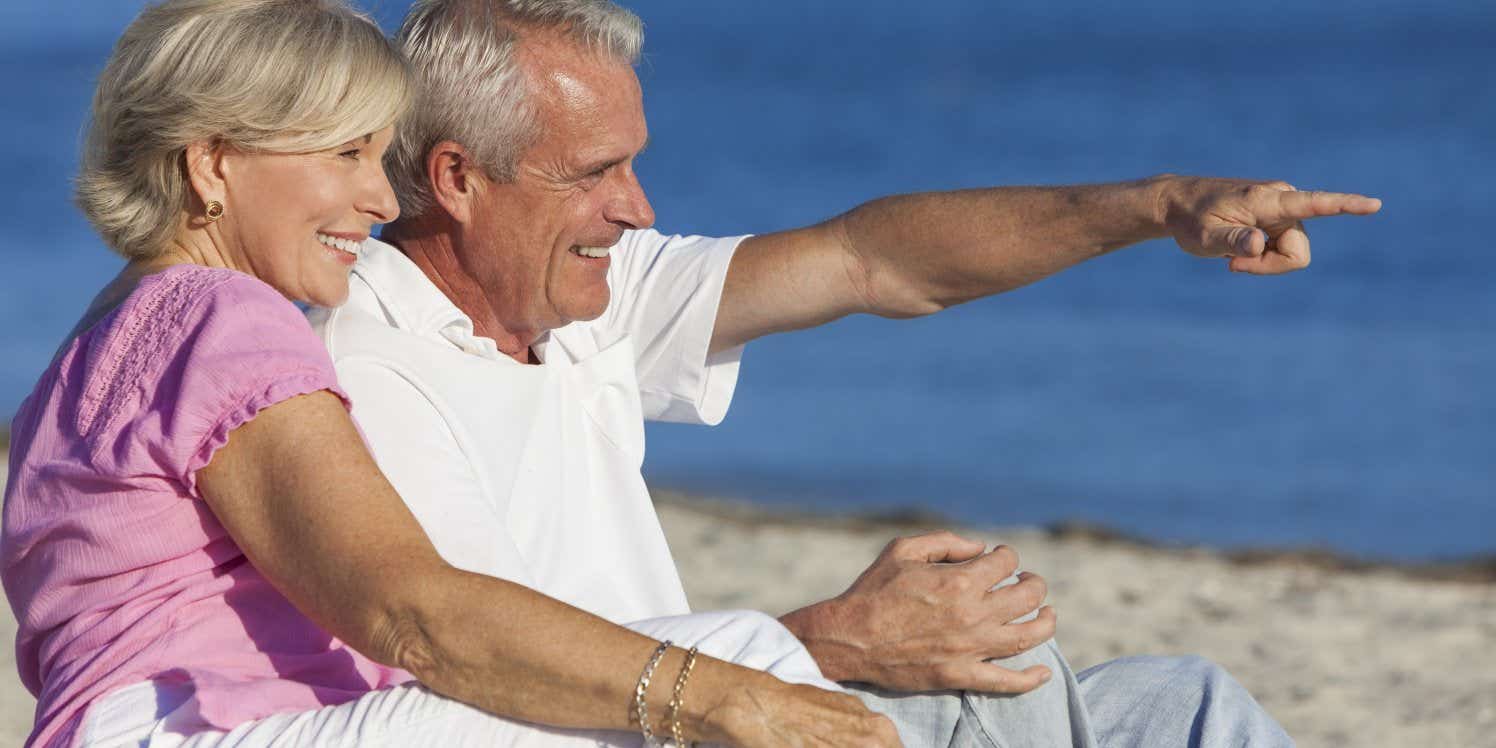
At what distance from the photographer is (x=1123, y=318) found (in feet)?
43.9

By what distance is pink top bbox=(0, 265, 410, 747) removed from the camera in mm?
2260

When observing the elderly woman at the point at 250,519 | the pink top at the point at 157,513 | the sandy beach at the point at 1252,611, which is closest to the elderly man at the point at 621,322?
the elderly woman at the point at 250,519

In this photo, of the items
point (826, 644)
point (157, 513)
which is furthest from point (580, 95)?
point (157, 513)

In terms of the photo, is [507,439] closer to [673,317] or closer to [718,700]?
[673,317]

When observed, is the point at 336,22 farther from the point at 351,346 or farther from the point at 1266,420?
the point at 1266,420

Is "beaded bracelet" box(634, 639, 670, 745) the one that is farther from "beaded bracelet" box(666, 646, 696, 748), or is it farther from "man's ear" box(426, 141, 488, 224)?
"man's ear" box(426, 141, 488, 224)

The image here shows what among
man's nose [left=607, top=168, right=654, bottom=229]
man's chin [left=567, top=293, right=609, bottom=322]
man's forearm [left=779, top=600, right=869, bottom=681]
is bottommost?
man's forearm [left=779, top=600, right=869, bottom=681]

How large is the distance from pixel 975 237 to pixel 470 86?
1.07 metres

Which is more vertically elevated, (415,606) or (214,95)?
(214,95)

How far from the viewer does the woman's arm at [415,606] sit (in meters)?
2.23

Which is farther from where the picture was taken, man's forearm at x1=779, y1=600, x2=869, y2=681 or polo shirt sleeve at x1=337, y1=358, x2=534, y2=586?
man's forearm at x1=779, y1=600, x2=869, y2=681

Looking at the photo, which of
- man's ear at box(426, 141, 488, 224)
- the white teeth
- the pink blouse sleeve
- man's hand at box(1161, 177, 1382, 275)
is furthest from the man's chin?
man's hand at box(1161, 177, 1382, 275)

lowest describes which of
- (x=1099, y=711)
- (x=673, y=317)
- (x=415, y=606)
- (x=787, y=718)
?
(x=1099, y=711)

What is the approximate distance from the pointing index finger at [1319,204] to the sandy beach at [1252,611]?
7.00 feet
